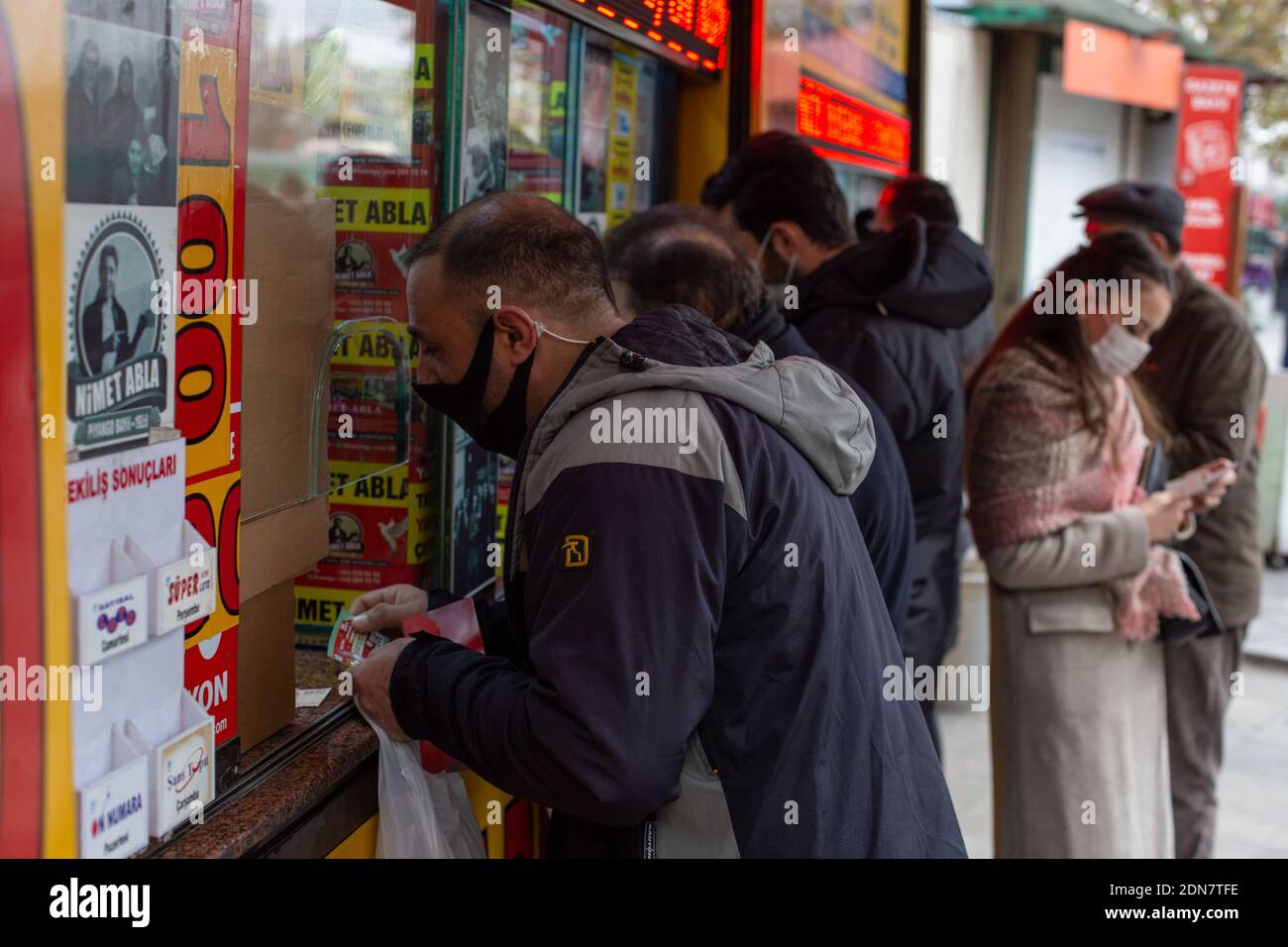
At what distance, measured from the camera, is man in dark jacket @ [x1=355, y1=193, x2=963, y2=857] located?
1.62m

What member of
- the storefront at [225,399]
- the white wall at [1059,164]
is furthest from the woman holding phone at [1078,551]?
the white wall at [1059,164]

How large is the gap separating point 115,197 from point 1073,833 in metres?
3.01

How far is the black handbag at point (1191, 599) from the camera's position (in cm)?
346

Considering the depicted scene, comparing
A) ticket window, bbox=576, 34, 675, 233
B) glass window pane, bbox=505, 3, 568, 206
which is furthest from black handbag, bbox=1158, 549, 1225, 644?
glass window pane, bbox=505, 3, 568, 206

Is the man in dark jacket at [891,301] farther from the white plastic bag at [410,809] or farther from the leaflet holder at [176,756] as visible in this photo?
the leaflet holder at [176,756]

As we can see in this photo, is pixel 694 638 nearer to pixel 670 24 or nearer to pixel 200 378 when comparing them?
pixel 200 378

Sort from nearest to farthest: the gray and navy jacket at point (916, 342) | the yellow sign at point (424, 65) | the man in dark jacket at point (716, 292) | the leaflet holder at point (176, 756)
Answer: the leaflet holder at point (176, 756) < the yellow sign at point (424, 65) < the man in dark jacket at point (716, 292) < the gray and navy jacket at point (916, 342)

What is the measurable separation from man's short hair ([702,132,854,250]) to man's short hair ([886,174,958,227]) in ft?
4.48

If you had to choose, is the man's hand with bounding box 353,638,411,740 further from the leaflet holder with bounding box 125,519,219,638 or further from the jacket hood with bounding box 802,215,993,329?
the jacket hood with bounding box 802,215,993,329

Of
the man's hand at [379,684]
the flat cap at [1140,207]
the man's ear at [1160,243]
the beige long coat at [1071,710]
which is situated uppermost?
the flat cap at [1140,207]

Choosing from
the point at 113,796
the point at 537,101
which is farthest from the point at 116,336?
the point at 537,101

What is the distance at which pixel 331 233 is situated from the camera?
214 centimetres

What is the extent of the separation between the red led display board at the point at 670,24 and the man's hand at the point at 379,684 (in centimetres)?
146

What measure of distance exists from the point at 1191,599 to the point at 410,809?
2290mm
